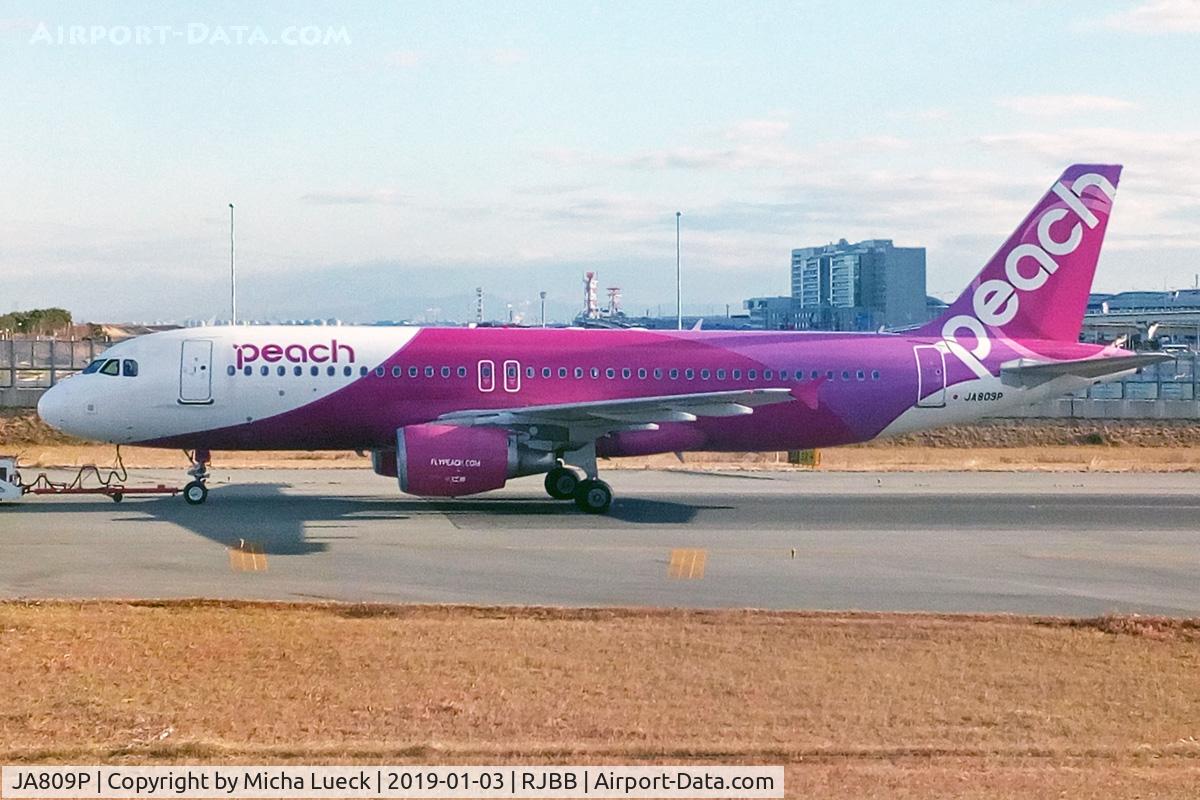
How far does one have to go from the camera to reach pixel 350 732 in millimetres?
12844

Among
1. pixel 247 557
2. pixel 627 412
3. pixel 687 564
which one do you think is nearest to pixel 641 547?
pixel 687 564

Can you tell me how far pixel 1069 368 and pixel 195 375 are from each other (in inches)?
800

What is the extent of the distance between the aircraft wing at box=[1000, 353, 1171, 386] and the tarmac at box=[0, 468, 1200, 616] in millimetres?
3035

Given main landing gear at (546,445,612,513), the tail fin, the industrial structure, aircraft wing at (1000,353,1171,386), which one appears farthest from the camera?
the industrial structure

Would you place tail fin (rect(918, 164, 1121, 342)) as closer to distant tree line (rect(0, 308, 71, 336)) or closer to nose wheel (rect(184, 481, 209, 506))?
nose wheel (rect(184, 481, 209, 506))

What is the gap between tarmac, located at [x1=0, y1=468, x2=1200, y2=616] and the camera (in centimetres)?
2064

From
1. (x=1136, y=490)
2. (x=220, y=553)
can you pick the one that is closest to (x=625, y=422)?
(x=220, y=553)

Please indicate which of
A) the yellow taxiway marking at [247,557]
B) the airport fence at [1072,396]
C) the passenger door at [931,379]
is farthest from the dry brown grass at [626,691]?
the airport fence at [1072,396]

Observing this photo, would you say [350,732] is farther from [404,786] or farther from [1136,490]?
[1136,490]

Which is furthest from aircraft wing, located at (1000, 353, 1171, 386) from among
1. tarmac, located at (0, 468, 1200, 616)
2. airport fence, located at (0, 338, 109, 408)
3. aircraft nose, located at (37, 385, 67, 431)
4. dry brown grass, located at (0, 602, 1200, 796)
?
airport fence, located at (0, 338, 109, 408)

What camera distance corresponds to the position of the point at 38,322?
11431 cm

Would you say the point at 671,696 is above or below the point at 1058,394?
below

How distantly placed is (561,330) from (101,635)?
675 inches

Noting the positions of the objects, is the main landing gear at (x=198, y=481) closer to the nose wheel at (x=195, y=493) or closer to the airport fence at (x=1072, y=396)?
the nose wheel at (x=195, y=493)
